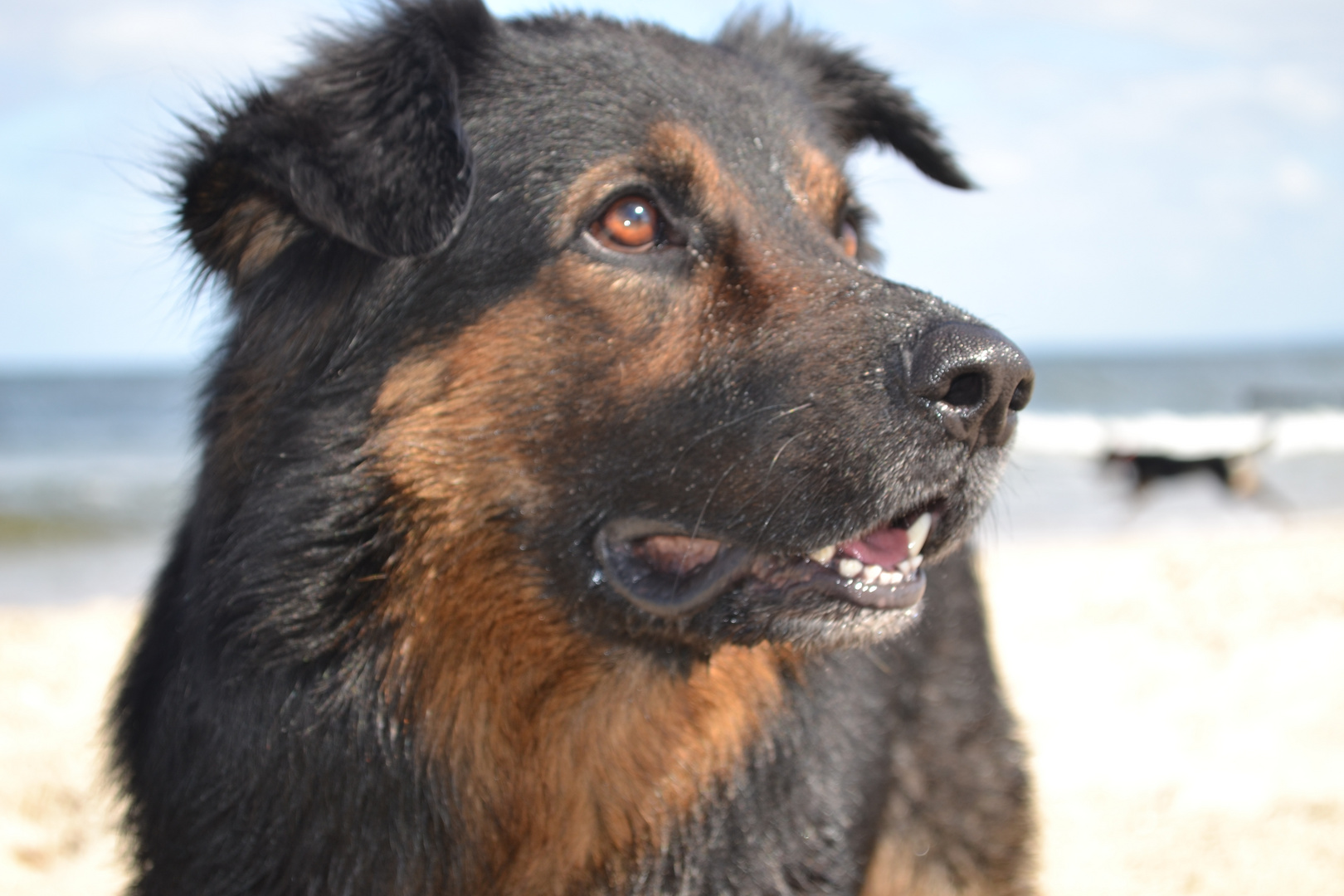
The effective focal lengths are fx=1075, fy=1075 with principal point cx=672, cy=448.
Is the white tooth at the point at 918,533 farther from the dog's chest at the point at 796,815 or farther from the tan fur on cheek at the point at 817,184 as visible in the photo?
the tan fur on cheek at the point at 817,184

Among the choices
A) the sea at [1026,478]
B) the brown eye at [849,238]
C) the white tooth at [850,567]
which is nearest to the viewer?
the white tooth at [850,567]

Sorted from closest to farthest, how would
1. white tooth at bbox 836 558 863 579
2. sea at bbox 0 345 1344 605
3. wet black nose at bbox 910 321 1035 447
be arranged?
wet black nose at bbox 910 321 1035 447
white tooth at bbox 836 558 863 579
sea at bbox 0 345 1344 605

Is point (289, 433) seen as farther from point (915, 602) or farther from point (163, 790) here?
point (915, 602)

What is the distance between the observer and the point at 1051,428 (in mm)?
27641

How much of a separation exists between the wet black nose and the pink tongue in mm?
343

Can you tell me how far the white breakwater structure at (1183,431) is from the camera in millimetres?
22656

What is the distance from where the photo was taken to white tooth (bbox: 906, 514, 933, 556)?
250 cm

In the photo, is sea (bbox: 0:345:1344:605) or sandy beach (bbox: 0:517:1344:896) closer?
sandy beach (bbox: 0:517:1344:896)

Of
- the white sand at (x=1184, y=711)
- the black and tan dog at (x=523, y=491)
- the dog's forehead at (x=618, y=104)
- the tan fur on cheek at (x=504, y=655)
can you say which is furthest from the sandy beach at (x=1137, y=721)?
the dog's forehead at (x=618, y=104)

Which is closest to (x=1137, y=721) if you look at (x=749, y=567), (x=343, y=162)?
(x=749, y=567)

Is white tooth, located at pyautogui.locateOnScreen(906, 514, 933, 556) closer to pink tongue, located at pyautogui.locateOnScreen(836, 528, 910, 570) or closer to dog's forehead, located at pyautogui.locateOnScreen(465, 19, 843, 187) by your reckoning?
pink tongue, located at pyautogui.locateOnScreen(836, 528, 910, 570)

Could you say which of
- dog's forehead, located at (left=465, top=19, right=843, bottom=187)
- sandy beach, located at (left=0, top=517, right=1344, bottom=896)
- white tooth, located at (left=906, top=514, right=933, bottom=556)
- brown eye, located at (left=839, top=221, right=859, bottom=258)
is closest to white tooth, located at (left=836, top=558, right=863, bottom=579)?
white tooth, located at (left=906, top=514, right=933, bottom=556)

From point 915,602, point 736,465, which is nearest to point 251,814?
point 736,465

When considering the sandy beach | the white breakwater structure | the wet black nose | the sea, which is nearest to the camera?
the wet black nose
